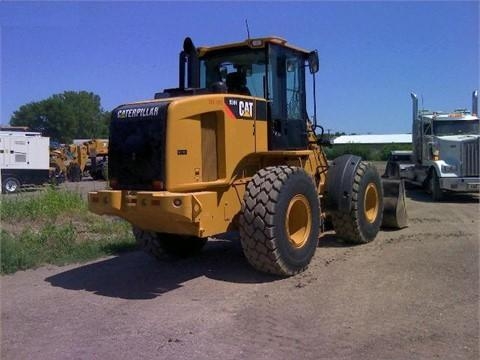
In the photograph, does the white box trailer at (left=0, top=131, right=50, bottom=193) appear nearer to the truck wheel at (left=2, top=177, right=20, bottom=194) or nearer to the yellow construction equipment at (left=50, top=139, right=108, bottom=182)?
the truck wheel at (left=2, top=177, right=20, bottom=194)

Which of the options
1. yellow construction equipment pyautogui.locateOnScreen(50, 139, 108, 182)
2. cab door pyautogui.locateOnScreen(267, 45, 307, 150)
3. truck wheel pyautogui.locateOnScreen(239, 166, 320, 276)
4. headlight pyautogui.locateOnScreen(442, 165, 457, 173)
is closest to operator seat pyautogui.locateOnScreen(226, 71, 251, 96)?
cab door pyautogui.locateOnScreen(267, 45, 307, 150)

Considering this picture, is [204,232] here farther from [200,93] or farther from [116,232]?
[116,232]

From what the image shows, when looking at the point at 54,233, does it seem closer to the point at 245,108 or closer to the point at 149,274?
the point at 149,274

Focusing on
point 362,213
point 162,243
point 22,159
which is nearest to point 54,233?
point 162,243

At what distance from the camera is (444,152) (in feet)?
55.4

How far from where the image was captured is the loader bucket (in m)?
11.0

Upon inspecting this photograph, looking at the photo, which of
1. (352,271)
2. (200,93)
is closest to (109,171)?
(200,93)

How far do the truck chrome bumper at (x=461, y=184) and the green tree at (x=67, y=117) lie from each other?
75.2 m

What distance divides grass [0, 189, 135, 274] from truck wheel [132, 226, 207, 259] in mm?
1143

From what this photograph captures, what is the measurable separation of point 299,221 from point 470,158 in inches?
399

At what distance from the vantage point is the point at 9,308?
6457 mm

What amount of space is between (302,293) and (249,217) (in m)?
1.11

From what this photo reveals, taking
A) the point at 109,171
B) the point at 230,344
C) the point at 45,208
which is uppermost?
the point at 109,171

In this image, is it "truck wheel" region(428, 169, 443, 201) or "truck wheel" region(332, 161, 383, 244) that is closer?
"truck wheel" region(332, 161, 383, 244)
